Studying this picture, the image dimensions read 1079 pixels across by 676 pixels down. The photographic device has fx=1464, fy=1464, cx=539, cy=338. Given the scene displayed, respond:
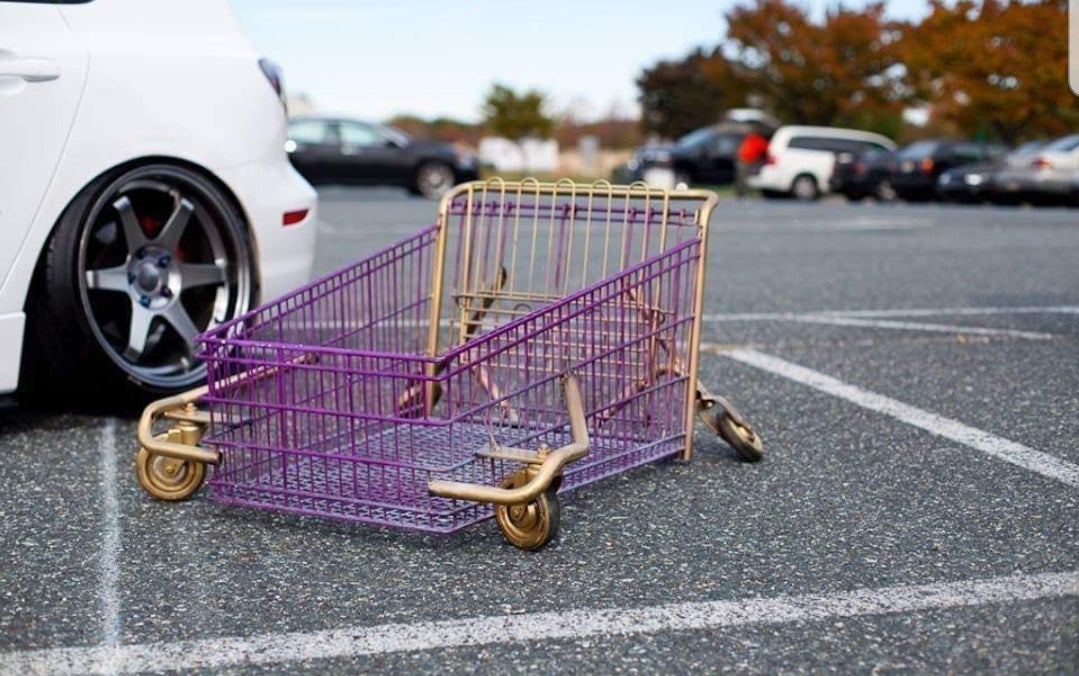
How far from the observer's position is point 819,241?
43.0ft

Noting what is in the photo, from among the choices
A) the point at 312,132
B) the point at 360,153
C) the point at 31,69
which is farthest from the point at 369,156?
the point at 31,69

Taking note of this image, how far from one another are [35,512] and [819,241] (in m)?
10.2

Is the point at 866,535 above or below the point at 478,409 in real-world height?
below

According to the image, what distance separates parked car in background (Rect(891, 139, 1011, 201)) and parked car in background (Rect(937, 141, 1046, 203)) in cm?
50

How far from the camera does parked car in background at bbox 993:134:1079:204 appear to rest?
23859 mm

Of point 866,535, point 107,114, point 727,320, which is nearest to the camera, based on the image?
point 866,535

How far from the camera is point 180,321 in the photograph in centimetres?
478

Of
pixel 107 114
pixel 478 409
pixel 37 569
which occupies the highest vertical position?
pixel 107 114

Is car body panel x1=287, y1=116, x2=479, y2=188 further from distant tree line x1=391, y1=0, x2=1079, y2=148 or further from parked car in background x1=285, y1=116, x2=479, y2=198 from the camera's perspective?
distant tree line x1=391, y1=0, x2=1079, y2=148

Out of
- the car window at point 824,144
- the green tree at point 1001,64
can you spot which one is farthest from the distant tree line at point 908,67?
the car window at point 824,144

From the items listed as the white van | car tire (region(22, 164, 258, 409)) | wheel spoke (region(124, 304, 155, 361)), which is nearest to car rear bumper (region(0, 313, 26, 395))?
car tire (region(22, 164, 258, 409))

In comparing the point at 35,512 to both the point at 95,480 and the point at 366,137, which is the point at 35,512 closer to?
the point at 95,480

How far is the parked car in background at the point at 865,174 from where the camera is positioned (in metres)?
27.9

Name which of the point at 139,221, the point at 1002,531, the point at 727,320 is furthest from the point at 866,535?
the point at 727,320
